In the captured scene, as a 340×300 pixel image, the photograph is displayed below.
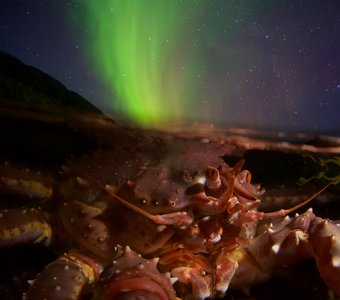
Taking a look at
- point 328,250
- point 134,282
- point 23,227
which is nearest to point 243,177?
point 328,250

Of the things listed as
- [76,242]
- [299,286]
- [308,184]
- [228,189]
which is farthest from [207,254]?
[308,184]

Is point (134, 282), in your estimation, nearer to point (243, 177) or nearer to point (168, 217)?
point (168, 217)

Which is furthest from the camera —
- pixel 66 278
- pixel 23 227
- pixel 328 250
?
pixel 23 227

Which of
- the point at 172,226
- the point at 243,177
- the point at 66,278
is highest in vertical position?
the point at 243,177

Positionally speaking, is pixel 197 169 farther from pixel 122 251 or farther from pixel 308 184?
pixel 308 184

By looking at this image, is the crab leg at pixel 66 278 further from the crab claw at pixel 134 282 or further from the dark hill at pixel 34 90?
the dark hill at pixel 34 90

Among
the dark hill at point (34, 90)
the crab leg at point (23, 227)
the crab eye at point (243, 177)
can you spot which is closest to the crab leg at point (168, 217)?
the crab eye at point (243, 177)
